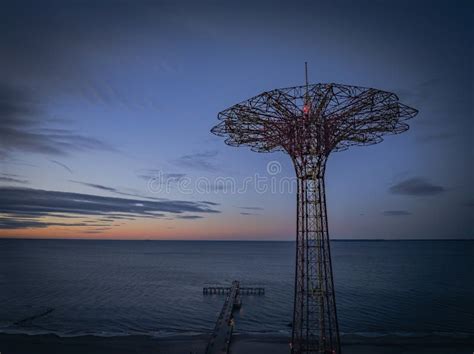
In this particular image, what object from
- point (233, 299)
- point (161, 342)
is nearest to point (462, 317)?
point (233, 299)

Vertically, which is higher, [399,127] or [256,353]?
[399,127]

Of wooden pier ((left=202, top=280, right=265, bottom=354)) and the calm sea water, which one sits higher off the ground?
wooden pier ((left=202, top=280, right=265, bottom=354))

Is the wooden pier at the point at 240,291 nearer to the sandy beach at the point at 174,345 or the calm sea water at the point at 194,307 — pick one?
the calm sea water at the point at 194,307

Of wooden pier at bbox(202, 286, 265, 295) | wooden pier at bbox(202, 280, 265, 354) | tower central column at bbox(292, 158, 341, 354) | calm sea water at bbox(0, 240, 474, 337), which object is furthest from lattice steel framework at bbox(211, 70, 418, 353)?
wooden pier at bbox(202, 286, 265, 295)

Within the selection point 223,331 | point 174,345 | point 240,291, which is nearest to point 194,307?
point 240,291

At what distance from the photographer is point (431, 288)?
244 ft

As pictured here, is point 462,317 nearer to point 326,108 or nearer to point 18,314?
point 326,108

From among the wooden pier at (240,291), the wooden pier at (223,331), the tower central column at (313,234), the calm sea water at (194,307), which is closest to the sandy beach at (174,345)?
the wooden pier at (223,331)

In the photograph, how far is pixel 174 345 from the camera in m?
34.5

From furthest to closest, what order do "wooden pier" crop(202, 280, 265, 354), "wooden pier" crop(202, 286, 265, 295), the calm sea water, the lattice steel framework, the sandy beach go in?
"wooden pier" crop(202, 286, 265, 295) < the calm sea water < the sandy beach < "wooden pier" crop(202, 280, 265, 354) < the lattice steel framework

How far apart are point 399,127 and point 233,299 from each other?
4495 cm

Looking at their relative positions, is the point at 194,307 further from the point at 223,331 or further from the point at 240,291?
the point at 223,331

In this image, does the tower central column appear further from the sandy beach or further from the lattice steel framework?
the sandy beach

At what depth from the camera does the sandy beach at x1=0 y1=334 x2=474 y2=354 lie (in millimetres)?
32906
